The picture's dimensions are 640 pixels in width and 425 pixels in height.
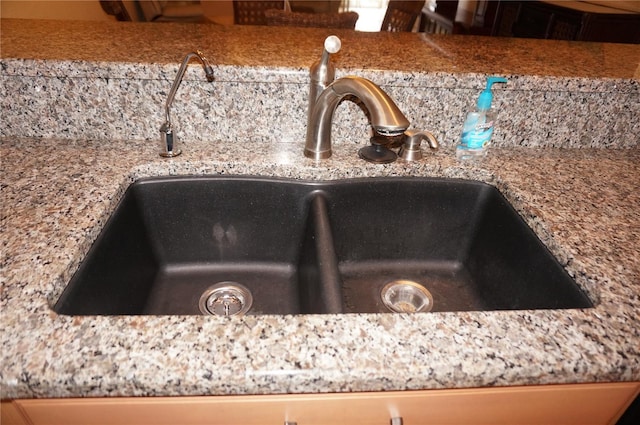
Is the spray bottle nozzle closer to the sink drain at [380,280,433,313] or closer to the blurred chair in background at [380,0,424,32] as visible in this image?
the sink drain at [380,280,433,313]

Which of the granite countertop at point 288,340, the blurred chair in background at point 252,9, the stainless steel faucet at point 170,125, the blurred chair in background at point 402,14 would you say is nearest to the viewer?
the granite countertop at point 288,340

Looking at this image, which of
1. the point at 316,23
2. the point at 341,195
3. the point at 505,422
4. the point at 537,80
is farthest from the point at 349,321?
the point at 316,23

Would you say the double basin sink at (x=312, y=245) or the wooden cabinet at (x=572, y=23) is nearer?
the double basin sink at (x=312, y=245)

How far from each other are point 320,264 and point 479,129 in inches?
19.4

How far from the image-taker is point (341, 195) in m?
0.84

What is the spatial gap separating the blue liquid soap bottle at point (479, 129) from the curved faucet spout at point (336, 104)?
301mm

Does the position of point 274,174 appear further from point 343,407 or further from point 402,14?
point 402,14

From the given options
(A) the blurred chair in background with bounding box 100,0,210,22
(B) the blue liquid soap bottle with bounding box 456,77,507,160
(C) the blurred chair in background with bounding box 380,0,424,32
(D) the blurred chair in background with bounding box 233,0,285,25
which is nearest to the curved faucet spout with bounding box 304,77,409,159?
(B) the blue liquid soap bottle with bounding box 456,77,507,160

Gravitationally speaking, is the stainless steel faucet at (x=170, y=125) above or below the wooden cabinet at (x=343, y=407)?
above

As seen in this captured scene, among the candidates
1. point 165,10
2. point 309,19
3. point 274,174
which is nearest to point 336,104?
point 274,174

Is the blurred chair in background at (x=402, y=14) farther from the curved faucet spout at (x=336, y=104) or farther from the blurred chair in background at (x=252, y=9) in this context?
the curved faucet spout at (x=336, y=104)

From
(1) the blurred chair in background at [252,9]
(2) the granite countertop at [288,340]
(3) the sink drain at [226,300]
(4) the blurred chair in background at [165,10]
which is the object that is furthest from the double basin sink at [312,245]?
(4) the blurred chair in background at [165,10]

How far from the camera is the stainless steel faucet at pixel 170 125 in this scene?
75 centimetres

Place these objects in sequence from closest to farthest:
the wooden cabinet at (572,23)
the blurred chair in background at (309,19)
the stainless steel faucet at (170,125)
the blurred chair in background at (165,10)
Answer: the stainless steel faucet at (170,125), the blurred chair in background at (309,19), the wooden cabinet at (572,23), the blurred chair in background at (165,10)
